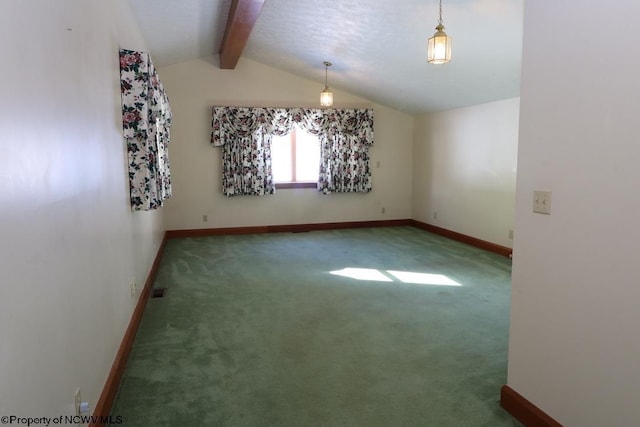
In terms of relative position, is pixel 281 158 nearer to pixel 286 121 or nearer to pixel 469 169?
pixel 286 121

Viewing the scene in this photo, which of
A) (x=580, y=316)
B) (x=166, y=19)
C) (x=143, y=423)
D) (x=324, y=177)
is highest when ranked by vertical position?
(x=166, y=19)

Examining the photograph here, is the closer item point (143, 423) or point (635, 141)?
point (635, 141)

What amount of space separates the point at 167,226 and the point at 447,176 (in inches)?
171

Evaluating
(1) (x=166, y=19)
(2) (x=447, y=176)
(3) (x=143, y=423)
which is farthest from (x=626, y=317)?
(2) (x=447, y=176)

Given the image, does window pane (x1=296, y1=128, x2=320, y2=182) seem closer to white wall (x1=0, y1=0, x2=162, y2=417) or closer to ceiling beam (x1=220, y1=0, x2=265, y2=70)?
ceiling beam (x1=220, y1=0, x2=265, y2=70)

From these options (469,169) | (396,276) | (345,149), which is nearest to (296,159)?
(345,149)

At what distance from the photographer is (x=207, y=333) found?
3.09 metres

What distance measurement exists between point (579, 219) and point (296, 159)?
575 cm

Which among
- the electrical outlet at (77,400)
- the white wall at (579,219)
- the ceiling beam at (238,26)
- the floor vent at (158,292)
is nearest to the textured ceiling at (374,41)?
the ceiling beam at (238,26)

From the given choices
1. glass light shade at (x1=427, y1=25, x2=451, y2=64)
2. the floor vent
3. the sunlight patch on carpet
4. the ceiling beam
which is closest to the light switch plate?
glass light shade at (x1=427, y1=25, x2=451, y2=64)

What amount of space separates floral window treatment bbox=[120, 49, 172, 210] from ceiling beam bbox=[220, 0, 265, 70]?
1.05 m

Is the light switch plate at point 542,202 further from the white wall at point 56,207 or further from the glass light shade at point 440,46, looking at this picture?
the white wall at point 56,207

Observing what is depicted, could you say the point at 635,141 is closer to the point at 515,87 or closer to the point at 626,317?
the point at 626,317

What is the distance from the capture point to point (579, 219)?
177cm
